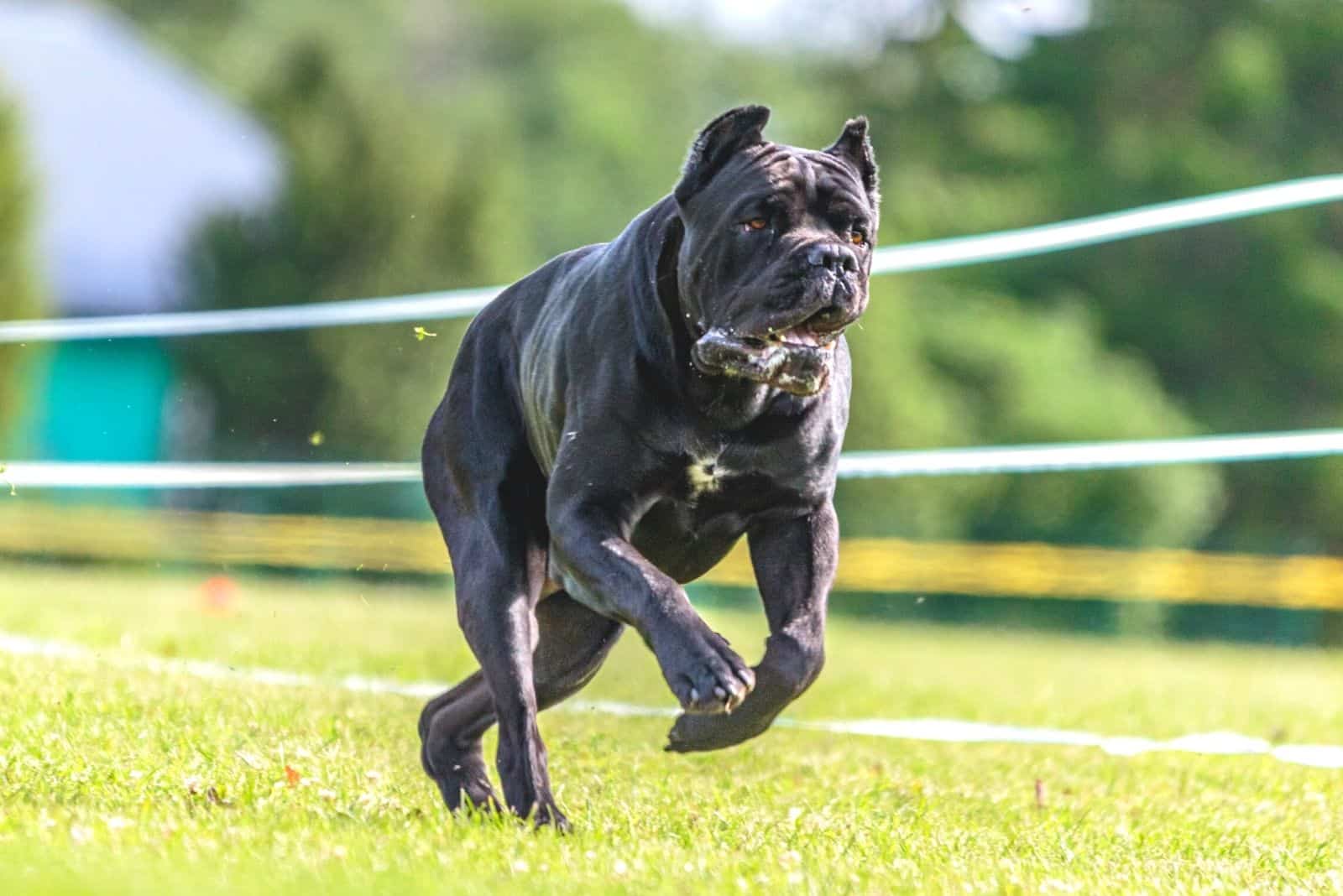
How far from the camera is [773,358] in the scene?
399 centimetres

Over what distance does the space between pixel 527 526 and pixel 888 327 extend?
60.8 ft

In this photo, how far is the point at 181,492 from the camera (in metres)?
21.8

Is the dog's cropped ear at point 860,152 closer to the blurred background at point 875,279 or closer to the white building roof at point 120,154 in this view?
the blurred background at point 875,279

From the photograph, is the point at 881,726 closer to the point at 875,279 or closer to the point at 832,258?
the point at 832,258

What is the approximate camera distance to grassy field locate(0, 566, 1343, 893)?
3.52 m

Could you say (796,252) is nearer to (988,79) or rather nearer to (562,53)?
(988,79)

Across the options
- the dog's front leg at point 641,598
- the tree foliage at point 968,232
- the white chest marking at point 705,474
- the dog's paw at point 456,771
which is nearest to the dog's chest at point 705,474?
the white chest marking at point 705,474

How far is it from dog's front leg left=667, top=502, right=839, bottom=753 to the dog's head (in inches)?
15.4

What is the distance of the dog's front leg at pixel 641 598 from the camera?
12.5ft

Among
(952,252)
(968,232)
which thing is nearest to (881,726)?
(952,252)

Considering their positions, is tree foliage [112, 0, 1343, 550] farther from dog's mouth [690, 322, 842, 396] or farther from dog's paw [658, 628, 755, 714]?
dog's paw [658, 628, 755, 714]

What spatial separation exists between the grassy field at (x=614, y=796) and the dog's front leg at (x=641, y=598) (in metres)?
0.33

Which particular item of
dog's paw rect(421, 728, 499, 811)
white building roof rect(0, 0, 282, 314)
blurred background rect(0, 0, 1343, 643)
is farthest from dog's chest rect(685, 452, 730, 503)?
white building roof rect(0, 0, 282, 314)

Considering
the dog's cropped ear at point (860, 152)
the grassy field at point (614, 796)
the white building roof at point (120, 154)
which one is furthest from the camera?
the white building roof at point (120, 154)
